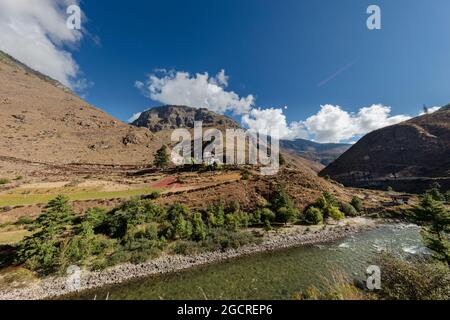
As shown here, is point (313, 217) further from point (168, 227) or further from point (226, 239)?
point (168, 227)

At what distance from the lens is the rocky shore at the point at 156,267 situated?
16953mm

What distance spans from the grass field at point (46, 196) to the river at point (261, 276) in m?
21.7

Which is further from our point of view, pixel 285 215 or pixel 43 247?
pixel 285 215

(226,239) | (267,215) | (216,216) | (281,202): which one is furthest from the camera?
(281,202)

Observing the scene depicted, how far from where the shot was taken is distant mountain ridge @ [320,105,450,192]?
10662cm

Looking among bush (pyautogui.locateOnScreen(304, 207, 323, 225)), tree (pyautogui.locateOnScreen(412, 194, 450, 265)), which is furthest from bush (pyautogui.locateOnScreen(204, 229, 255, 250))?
tree (pyautogui.locateOnScreen(412, 194, 450, 265))

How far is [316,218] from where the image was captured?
1372 inches

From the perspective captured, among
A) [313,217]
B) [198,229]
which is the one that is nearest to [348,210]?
[313,217]

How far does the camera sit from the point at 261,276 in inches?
763

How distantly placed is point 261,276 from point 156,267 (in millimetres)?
10927

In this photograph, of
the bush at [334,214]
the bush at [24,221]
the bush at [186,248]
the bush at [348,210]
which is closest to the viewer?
the bush at [186,248]

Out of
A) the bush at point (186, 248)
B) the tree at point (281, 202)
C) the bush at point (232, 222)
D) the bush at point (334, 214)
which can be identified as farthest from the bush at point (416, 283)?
the bush at point (334, 214)

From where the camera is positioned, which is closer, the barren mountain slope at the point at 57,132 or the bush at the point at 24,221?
the bush at the point at 24,221

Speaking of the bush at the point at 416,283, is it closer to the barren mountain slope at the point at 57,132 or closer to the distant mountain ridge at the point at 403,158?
the barren mountain slope at the point at 57,132
